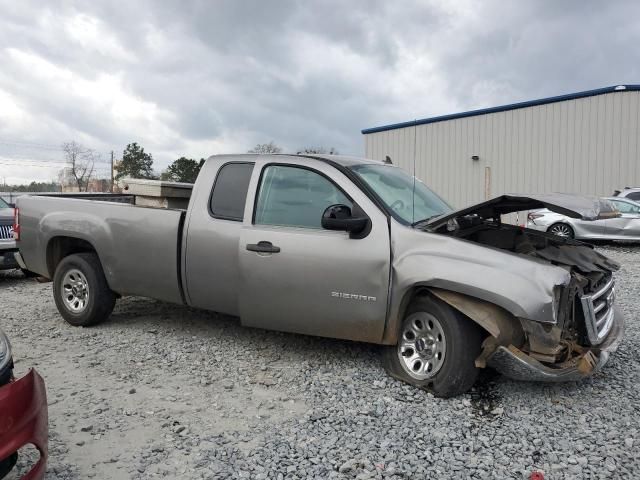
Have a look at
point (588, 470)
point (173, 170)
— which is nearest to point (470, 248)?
point (588, 470)

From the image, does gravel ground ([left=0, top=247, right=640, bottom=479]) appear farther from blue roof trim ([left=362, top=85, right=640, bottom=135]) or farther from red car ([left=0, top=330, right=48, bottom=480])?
blue roof trim ([left=362, top=85, right=640, bottom=135])

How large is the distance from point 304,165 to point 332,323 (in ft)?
4.50

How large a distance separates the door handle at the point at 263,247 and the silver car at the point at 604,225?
10.3 m

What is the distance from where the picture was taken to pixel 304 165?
451 centimetres

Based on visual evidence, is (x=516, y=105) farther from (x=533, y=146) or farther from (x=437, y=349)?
(x=437, y=349)

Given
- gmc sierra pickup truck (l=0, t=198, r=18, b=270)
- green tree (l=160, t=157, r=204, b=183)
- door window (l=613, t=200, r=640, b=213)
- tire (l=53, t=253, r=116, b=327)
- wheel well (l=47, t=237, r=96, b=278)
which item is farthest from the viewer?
green tree (l=160, t=157, r=204, b=183)

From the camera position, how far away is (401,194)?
15.1 feet

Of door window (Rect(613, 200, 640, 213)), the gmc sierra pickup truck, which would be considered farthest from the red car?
door window (Rect(613, 200, 640, 213))

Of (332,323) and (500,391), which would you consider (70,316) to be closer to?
(332,323)

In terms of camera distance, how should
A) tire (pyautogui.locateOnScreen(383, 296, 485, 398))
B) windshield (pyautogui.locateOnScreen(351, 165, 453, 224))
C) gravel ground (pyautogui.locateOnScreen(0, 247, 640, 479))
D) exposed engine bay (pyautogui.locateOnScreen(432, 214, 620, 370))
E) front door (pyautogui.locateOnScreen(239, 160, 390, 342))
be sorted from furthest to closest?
windshield (pyautogui.locateOnScreen(351, 165, 453, 224)), front door (pyautogui.locateOnScreen(239, 160, 390, 342)), tire (pyautogui.locateOnScreen(383, 296, 485, 398)), exposed engine bay (pyautogui.locateOnScreen(432, 214, 620, 370)), gravel ground (pyautogui.locateOnScreen(0, 247, 640, 479))

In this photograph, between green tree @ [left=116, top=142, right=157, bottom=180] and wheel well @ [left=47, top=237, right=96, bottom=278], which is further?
green tree @ [left=116, top=142, right=157, bottom=180]

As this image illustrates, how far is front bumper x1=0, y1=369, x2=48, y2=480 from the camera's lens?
2217mm

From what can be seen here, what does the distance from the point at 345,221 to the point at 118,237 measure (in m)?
2.61

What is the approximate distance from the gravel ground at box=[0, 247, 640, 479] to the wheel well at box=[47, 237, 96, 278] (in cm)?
97
